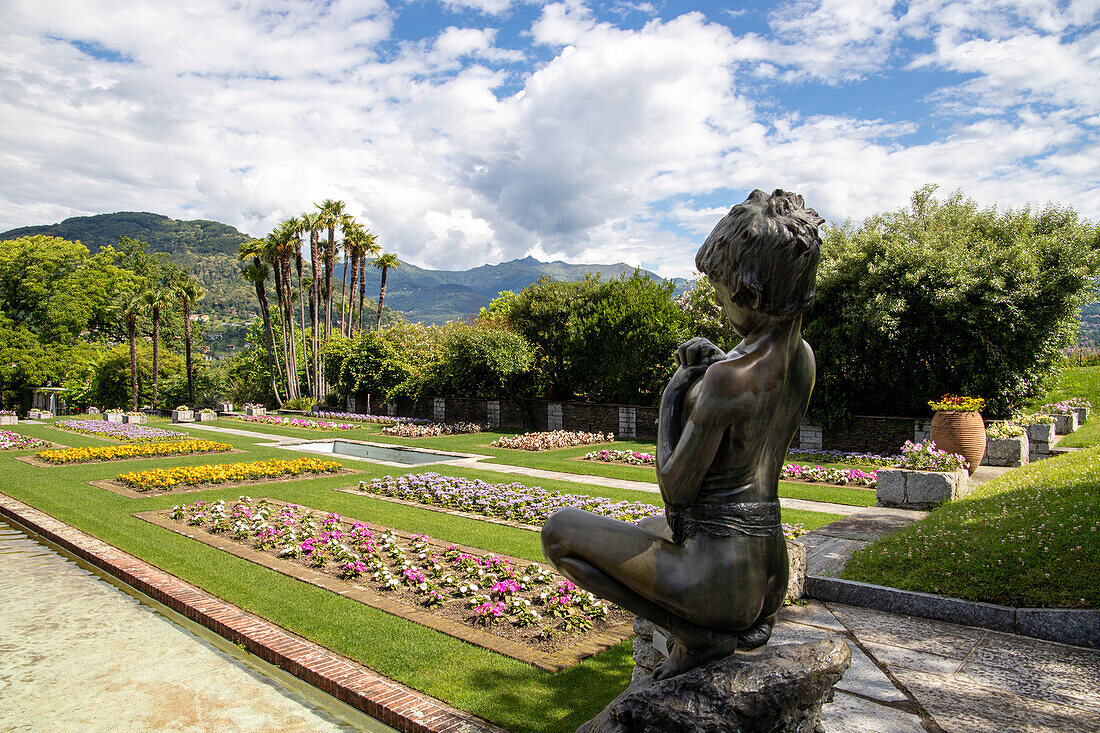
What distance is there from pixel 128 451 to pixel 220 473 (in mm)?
5684

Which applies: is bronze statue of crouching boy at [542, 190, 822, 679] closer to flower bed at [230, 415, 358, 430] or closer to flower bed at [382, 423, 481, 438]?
flower bed at [382, 423, 481, 438]

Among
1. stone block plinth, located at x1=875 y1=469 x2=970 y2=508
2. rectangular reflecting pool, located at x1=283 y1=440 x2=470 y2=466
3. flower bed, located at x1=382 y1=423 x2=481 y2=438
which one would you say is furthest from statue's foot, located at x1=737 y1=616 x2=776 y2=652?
flower bed, located at x1=382 y1=423 x2=481 y2=438

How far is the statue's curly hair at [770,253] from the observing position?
89.6 inches

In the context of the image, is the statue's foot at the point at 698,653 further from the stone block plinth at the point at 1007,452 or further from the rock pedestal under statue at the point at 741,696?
the stone block plinth at the point at 1007,452

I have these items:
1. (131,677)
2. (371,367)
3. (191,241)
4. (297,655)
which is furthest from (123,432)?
(191,241)

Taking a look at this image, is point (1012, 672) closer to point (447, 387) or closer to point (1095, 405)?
point (1095, 405)

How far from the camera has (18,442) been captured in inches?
732

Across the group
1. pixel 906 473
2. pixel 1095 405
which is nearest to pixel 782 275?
pixel 906 473

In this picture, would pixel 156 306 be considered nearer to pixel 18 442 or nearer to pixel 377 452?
pixel 18 442

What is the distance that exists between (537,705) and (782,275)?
303 cm

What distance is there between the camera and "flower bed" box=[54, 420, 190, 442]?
20.1 metres

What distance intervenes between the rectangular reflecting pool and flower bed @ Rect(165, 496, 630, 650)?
6.97 metres

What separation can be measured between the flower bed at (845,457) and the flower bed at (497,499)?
22.6 feet

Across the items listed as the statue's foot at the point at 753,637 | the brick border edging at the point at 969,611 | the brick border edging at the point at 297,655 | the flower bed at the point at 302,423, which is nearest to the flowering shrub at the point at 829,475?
A: the brick border edging at the point at 969,611
